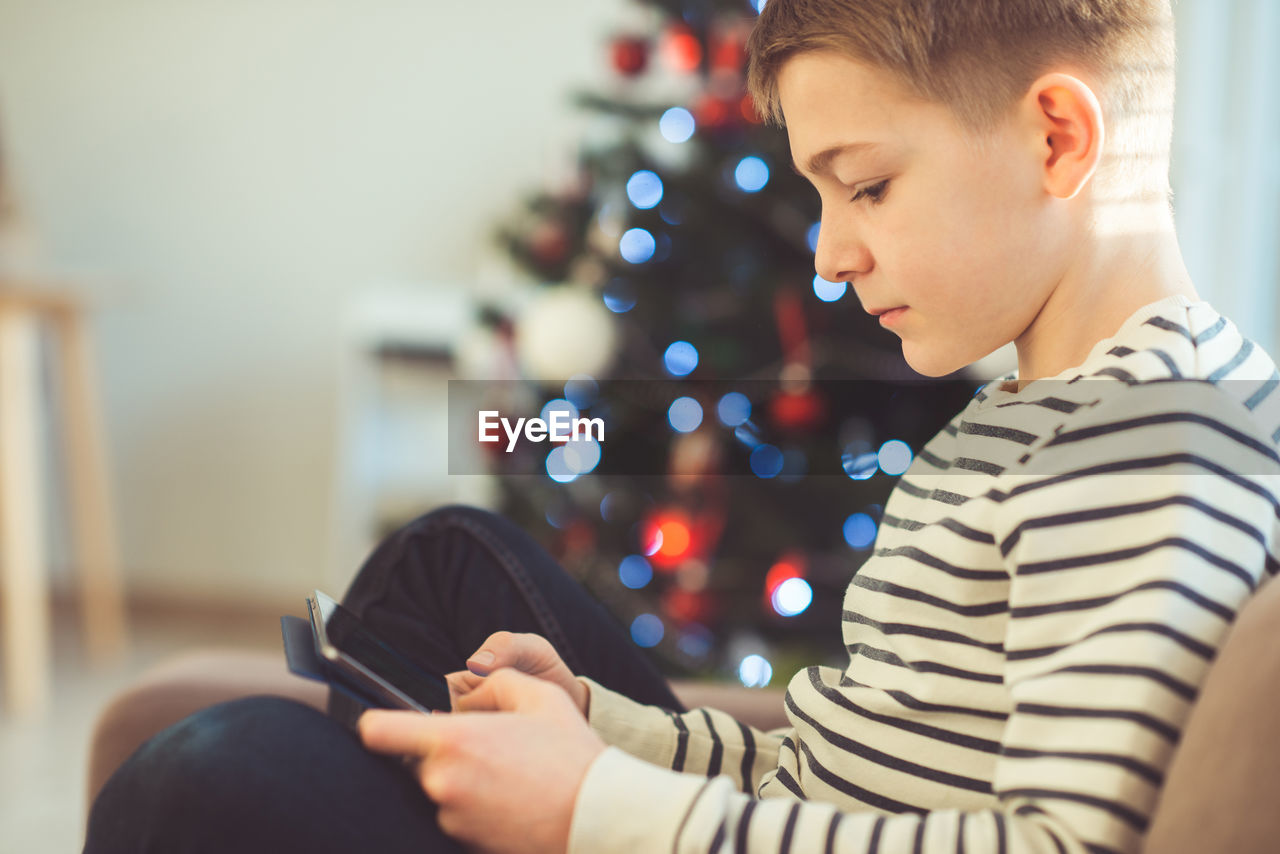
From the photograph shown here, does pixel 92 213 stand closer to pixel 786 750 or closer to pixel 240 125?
pixel 240 125

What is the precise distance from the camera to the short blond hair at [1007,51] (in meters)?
0.50

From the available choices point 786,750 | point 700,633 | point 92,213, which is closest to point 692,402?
point 700,633

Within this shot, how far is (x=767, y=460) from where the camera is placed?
1653 millimetres

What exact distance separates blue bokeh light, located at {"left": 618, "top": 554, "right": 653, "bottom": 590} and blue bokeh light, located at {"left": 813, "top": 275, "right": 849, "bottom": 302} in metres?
0.50

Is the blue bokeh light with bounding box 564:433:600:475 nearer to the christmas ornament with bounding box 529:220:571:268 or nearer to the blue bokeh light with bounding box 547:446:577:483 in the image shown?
the blue bokeh light with bounding box 547:446:577:483

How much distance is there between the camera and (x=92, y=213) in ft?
9.31

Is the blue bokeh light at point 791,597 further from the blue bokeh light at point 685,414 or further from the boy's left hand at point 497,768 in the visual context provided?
the boy's left hand at point 497,768

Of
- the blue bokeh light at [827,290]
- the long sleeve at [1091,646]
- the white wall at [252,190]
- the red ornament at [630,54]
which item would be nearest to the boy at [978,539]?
the long sleeve at [1091,646]

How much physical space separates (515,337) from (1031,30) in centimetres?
145

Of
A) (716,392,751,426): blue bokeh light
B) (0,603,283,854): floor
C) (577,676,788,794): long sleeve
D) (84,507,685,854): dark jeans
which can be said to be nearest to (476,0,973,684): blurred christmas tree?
(716,392,751,426): blue bokeh light

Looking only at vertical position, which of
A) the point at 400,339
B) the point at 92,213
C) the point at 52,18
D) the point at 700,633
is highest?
the point at 52,18

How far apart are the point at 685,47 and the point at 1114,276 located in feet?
4.24

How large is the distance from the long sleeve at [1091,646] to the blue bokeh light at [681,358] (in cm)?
122

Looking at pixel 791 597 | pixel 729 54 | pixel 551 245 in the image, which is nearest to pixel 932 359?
pixel 791 597
